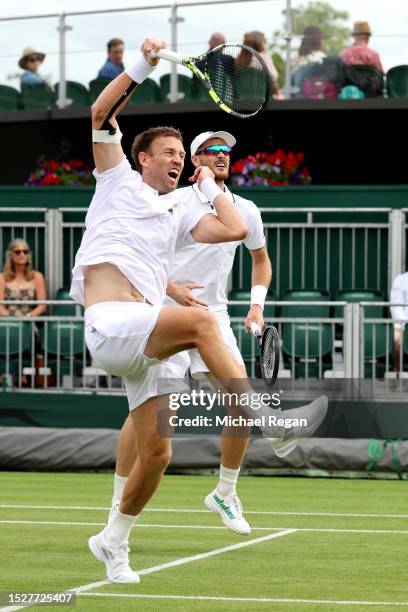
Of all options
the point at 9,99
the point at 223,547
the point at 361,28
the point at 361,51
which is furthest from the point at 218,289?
the point at 9,99

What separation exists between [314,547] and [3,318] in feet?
24.4

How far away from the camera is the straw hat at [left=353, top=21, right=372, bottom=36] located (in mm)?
18406

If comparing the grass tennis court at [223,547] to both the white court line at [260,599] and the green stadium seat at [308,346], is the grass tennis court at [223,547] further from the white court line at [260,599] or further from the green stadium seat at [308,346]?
the green stadium seat at [308,346]

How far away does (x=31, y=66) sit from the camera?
66.1 feet

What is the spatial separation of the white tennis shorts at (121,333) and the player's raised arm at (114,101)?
83cm

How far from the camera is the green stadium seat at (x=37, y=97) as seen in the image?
20109 mm

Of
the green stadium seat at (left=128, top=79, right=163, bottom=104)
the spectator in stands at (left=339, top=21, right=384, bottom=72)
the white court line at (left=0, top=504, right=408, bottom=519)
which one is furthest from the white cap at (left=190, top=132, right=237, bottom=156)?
the green stadium seat at (left=128, top=79, right=163, bottom=104)

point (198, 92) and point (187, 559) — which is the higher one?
point (198, 92)

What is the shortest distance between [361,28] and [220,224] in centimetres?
1197

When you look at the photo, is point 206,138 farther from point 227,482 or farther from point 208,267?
point 227,482

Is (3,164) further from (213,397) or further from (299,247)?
(213,397)

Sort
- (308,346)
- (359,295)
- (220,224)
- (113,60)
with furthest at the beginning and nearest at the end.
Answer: (113,60) → (359,295) → (308,346) → (220,224)

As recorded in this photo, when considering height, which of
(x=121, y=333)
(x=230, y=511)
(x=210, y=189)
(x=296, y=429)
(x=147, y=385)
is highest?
(x=210, y=189)

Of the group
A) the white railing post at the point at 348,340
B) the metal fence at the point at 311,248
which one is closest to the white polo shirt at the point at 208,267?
the white railing post at the point at 348,340
